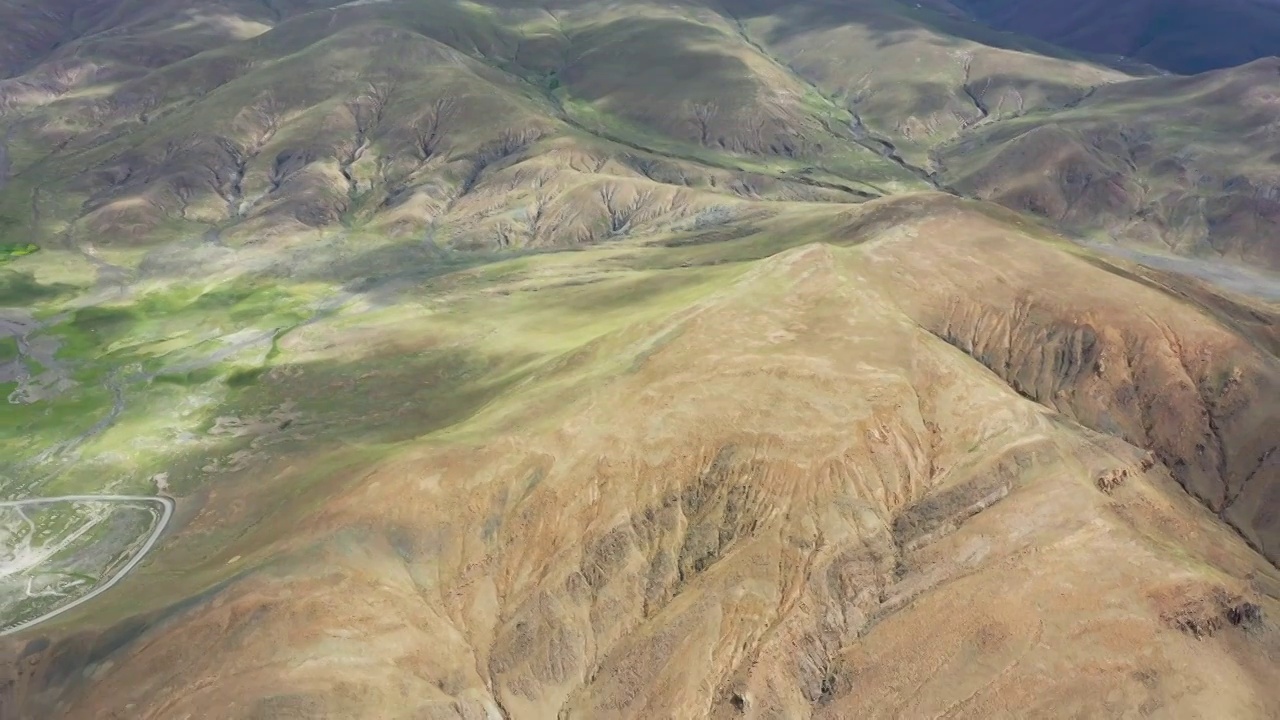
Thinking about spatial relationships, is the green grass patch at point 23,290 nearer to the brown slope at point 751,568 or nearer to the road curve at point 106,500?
the road curve at point 106,500

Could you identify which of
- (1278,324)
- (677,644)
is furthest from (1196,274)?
(677,644)

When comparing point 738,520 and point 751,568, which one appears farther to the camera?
point 738,520

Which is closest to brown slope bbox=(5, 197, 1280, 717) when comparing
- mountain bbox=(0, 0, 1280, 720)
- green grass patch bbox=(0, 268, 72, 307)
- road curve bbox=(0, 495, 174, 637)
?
mountain bbox=(0, 0, 1280, 720)

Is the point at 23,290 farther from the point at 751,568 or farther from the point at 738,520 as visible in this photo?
the point at 751,568

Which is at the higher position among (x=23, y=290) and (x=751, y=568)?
(x=751, y=568)

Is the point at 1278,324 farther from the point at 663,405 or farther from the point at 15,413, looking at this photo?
the point at 15,413

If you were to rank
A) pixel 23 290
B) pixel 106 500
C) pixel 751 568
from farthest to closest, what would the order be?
1. pixel 23 290
2. pixel 106 500
3. pixel 751 568

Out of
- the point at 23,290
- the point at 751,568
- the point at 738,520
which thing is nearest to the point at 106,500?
the point at 738,520

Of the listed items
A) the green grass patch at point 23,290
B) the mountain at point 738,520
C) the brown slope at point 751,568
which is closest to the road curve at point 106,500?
the mountain at point 738,520
